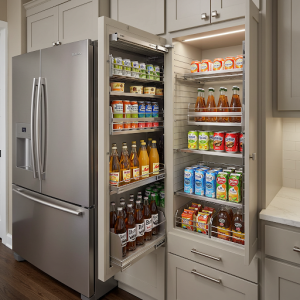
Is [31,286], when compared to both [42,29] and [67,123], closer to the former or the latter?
[67,123]

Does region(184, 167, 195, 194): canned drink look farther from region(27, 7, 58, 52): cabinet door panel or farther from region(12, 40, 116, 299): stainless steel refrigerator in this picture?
region(27, 7, 58, 52): cabinet door panel

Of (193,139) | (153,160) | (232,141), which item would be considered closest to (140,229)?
(153,160)

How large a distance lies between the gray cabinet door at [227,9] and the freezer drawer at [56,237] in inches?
59.3

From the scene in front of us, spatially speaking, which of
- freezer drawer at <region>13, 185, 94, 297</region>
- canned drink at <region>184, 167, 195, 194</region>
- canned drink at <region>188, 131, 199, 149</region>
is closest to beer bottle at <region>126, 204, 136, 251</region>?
freezer drawer at <region>13, 185, 94, 297</region>

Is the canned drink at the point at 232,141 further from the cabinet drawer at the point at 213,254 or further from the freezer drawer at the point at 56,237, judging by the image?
the freezer drawer at the point at 56,237

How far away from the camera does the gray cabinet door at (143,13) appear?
1895 mm

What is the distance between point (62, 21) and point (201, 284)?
2380 mm

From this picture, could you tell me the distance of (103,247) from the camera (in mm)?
1593

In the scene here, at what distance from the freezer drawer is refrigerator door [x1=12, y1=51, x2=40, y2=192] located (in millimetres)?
151

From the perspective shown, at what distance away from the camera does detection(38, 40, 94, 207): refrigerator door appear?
1.91m

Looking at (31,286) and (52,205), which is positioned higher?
(52,205)

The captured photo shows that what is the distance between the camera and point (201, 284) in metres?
1.88

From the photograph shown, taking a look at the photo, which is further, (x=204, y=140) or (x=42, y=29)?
(x=42, y=29)

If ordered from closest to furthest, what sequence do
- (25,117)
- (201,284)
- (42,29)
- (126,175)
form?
1. (126,175)
2. (201,284)
3. (25,117)
4. (42,29)
